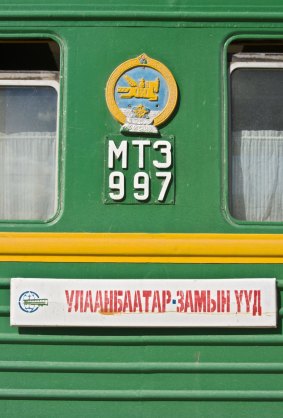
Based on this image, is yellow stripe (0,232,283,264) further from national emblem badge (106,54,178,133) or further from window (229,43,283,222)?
national emblem badge (106,54,178,133)

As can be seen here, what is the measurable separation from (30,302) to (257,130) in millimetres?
1235

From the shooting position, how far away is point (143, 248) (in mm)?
2531

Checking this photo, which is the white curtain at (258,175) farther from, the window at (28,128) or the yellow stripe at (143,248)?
the window at (28,128)

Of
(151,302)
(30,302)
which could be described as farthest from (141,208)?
(30,302)

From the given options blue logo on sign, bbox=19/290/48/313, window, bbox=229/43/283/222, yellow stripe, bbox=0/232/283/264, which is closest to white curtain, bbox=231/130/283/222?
window, bbox=229/43/283/222

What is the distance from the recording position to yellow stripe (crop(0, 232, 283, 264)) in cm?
253

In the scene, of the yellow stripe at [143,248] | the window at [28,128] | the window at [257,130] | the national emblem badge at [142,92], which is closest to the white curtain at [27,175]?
the window at [28,128]

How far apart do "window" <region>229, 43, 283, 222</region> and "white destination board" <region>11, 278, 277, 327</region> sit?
1.18 feet

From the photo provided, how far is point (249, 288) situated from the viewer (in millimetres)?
2502

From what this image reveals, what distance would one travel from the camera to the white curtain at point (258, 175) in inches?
105

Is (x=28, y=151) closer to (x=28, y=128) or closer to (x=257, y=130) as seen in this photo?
(x=28, y=128)
